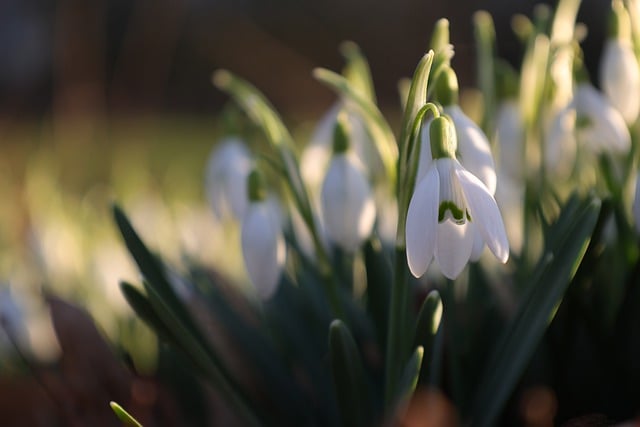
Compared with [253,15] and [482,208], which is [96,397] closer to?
[482,208]

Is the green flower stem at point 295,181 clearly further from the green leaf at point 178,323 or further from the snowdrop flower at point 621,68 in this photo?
the snowdrop flower at point 621,68

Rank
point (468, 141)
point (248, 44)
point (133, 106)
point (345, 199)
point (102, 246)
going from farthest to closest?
point (133, 106) < point (248, 44) < point (102, 246) < point (345, 199) < point (468, 141)

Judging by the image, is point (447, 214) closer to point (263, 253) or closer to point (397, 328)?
point (397, 328)

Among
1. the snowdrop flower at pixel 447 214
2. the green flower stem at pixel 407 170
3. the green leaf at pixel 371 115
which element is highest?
the green leaf at pixel 371 115

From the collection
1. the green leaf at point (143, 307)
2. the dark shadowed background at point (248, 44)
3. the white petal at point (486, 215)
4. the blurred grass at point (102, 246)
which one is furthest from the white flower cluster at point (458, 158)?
the dark shadowed background at point (248, 44)

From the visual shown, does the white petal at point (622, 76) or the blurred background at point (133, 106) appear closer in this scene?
the white petal at point (622, 76)

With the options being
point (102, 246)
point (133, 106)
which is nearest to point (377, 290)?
point (102, 246)

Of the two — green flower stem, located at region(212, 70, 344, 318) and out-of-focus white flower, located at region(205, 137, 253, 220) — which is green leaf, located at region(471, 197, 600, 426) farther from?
out-of-focus white flower, located at region(205, 137, 253, 220)
